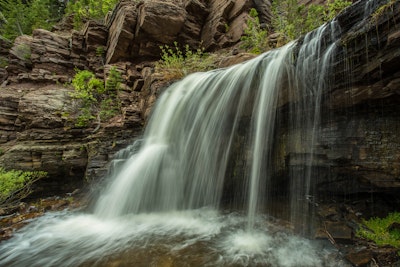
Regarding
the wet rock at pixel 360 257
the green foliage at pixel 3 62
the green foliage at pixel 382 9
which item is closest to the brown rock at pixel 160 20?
the green foliage at pixel 3 62

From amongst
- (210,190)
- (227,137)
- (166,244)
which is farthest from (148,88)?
(166,244)

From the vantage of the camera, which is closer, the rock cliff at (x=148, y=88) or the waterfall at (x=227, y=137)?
the rock cliff at (x=148, y=88)

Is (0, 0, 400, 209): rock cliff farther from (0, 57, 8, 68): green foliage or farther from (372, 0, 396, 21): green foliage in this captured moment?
(0, 57, 8, 68): green foliage

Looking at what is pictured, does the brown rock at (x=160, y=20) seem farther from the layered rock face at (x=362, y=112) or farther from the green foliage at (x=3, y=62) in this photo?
the green foliage at (x=3, y=62)

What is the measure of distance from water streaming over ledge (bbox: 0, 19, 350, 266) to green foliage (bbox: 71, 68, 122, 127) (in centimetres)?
374

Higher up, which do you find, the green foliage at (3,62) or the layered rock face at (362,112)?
the green foliage at (3,62)

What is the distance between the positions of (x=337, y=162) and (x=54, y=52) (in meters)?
15.2

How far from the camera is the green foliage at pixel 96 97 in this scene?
8743 millimetres

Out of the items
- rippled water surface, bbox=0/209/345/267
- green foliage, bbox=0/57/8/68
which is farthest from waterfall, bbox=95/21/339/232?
green foliage, bbox=0/57/8/68

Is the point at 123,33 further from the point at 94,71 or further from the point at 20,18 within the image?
the point at 20,18

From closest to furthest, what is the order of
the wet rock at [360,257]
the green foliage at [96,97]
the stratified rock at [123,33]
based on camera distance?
the wet rock at [360,257], the green foliage at [96,97], the stratified rock at [123,33]

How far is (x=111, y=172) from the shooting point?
5848 mm

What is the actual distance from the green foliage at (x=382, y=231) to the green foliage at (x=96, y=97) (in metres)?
8.97

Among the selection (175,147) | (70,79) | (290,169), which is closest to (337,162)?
(290,169)
